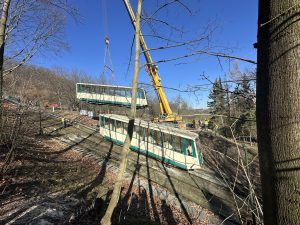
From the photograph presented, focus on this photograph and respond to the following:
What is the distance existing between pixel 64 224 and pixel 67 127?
2259 cm

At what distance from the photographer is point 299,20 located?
1646 millimetres

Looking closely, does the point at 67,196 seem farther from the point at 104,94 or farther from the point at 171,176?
the point at 104,94

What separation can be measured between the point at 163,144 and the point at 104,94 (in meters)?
16.1

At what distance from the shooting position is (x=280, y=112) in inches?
65.0

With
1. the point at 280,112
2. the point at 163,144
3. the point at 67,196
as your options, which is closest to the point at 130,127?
the point at 280,112

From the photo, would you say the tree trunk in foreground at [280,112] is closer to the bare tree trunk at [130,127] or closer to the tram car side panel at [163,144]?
the bare tree trunk at [130,127]

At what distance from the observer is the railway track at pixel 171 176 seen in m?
13.0

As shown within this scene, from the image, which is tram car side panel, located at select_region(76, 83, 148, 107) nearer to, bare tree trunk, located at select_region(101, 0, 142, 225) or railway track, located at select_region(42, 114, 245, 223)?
railway track, located at select_region(42, 114, 245, 223)

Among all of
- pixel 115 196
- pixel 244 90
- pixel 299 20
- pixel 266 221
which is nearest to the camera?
pixel 299 20

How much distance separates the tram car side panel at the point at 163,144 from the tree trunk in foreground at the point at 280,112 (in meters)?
13.7

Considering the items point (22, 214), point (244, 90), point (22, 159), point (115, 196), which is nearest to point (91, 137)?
point (22, 159)

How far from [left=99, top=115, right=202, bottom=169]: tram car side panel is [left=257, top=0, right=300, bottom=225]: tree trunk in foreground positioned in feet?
45.0

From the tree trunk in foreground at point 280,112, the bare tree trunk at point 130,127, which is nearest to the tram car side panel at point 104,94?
the bare tree trunk at point 130,127

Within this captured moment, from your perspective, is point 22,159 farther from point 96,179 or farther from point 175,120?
point 175,120
